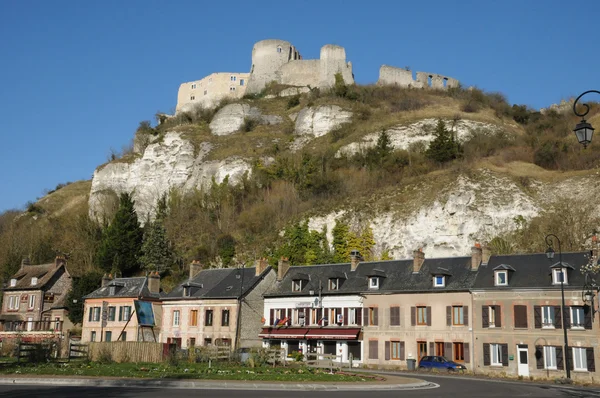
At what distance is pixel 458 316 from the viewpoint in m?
38.1

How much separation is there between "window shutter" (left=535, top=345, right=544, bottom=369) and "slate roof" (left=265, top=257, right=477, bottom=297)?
541cm

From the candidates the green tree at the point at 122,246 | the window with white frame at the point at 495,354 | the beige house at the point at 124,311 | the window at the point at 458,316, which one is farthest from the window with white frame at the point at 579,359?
the green tree at the point at 122,246

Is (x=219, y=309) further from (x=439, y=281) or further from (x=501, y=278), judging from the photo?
(x=501, y=278)

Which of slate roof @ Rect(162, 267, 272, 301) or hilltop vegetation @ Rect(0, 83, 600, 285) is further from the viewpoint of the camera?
hilltop vegetation @ Rect(0, 83, 600, 285)

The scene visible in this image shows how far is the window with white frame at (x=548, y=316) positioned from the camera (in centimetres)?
3481

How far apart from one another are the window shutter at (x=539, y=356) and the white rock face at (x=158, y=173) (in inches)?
1959

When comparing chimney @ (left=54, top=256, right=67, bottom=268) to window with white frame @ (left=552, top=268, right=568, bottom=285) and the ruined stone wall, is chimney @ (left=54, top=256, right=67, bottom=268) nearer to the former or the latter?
window with white frame @ (left=552, top=268, right=568, bottom=285)

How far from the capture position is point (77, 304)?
55.6 metres

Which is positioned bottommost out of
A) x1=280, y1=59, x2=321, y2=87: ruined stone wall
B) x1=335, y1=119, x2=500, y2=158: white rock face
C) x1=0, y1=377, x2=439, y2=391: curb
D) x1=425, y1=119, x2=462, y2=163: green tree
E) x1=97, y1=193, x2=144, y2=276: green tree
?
x1=0, y1=377, x2=439, y2=391: curb

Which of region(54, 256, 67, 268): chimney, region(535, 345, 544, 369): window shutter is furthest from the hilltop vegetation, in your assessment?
region(535, 345, 544, 369): window shutter

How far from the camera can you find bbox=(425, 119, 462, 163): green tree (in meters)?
67.5

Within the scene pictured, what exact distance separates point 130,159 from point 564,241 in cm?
6170

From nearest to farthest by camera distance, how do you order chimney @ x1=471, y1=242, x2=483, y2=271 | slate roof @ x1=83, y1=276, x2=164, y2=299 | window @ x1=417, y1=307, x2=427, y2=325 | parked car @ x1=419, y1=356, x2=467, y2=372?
parked car @ x1=419, y1=356, x2=467, y2=372 → window @ x1=417, y1=307, x2=427, y2=325 → chimney @ x1=471, y1=242, x2=483, y2=271 → slate roof @ x1=83, y1=276, x2=164, y2=299

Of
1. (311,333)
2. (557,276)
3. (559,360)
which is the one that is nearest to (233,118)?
(311,333)
